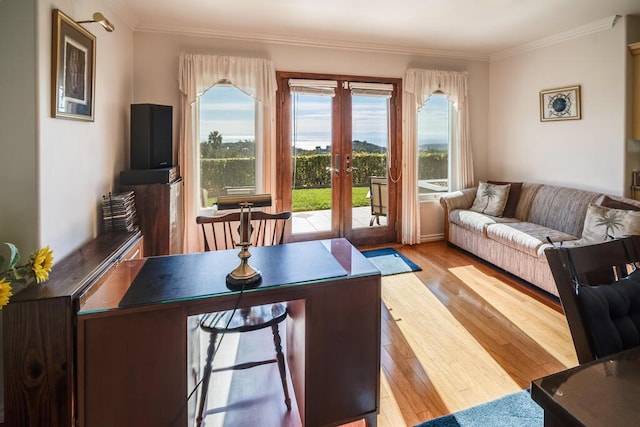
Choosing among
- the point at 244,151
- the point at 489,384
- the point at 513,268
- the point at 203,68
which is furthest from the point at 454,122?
the point at 489,384

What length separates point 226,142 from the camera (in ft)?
13.5

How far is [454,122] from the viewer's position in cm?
493

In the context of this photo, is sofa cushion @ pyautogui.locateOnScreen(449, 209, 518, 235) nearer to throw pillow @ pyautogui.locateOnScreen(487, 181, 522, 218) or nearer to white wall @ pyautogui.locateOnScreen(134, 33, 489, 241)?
throw pillow @ pyautogui.locateOnScreen(487, 181, 522, 218)

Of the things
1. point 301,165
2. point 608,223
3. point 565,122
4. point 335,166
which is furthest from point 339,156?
point 608,223

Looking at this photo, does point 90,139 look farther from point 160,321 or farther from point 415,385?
point 415,385

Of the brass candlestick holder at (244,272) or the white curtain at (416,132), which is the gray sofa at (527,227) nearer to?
the white curtain at (416,132)

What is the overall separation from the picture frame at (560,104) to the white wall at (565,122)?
0.06 m

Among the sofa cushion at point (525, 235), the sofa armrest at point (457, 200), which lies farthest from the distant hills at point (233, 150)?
the sofa cushion at point (525, 235)

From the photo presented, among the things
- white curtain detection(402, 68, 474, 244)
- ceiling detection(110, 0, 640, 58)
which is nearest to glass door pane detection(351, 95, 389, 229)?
white curtain detection(402, 68, 474, 244)

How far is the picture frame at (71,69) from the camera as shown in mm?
1952

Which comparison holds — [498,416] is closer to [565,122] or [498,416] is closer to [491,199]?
[491,199]

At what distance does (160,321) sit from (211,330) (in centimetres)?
42

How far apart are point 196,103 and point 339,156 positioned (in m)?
1.81

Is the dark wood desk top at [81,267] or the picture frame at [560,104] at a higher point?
the picture frame at [560,104]
